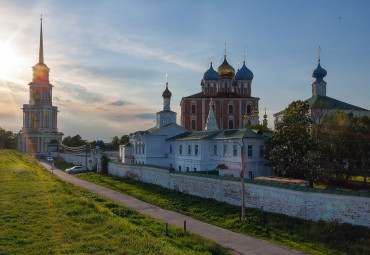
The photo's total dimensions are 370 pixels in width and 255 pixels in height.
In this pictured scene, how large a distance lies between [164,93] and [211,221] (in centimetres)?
3144

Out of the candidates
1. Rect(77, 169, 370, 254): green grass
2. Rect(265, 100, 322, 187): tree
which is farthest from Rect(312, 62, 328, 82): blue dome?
Rect(77, 169, 370, 254): green grass

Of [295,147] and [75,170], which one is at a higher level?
[295,147]

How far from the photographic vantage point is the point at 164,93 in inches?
1909

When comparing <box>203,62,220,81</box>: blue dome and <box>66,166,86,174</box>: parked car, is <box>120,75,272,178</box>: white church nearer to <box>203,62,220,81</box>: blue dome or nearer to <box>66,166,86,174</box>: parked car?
<box>66,166,86,174</box>: parked car

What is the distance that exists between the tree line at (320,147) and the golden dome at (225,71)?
131 feet

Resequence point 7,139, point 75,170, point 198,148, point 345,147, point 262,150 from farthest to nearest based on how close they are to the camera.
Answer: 1. point 7,139
2. point 75,170
3. point 198,148
4. point 262,150
5. point 345,147

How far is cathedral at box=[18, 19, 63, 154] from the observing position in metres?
81.9

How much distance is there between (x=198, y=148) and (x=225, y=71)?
1486 inches

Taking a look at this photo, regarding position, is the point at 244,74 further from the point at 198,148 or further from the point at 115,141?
the point at 115,141

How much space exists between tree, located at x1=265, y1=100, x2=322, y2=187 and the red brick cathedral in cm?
3564

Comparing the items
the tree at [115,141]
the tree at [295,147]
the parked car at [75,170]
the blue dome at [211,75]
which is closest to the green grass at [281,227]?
the tree at [295,147]

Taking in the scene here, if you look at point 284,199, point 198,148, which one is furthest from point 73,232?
point 198,148

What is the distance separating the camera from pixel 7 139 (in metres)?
104

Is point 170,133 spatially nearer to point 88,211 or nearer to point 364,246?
point 88,211
